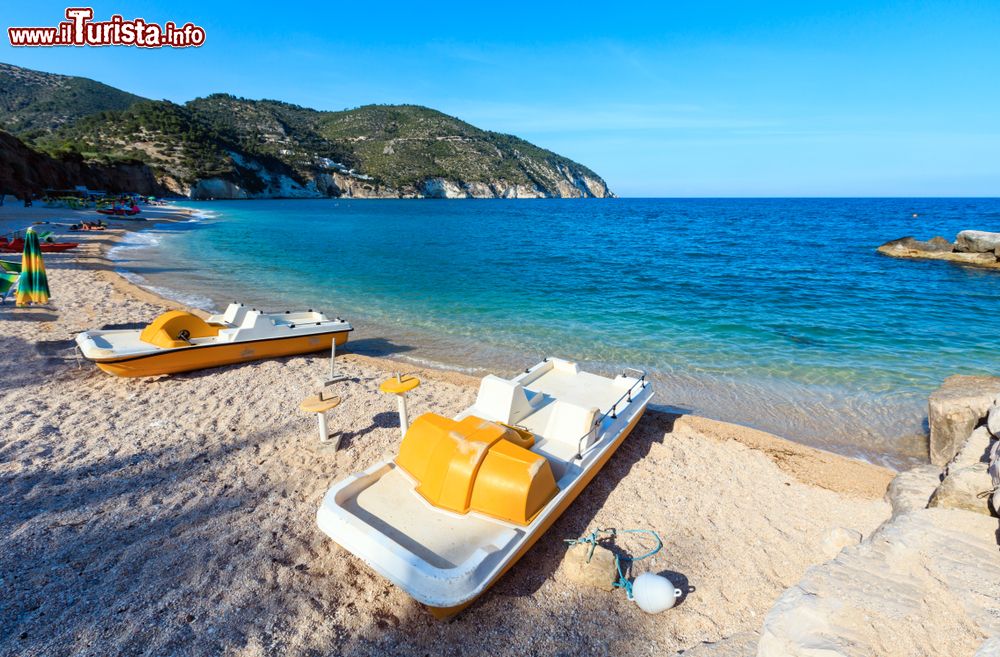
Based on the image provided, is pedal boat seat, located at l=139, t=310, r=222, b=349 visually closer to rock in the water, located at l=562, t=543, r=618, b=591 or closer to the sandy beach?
the sandy beach

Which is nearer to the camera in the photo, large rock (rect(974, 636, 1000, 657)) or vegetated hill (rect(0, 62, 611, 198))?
large rock (rect(974, 636, 1000, 657))

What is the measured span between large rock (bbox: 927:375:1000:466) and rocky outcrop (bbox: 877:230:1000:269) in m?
33.5

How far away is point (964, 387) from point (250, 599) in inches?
408

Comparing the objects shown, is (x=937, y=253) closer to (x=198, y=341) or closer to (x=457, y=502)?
(x=457, y=502)

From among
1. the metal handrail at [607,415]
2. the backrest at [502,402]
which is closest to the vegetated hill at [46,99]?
the backrest at [502,402]

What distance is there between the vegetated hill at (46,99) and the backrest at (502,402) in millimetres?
154798

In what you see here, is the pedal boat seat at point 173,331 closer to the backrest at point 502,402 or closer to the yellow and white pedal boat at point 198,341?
the yellow and white pedal boat at point 198,341

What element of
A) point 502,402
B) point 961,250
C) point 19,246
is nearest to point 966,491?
point 502,402

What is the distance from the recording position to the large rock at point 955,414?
6637 mm

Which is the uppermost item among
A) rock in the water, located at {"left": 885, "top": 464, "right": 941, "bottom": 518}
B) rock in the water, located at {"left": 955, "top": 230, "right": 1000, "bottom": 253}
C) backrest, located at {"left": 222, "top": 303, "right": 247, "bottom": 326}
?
rock in the water, located at {"left": 955, "top": 230, "right": 1000, "bottom": 253}

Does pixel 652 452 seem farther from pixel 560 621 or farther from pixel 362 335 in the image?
pixel 362 335

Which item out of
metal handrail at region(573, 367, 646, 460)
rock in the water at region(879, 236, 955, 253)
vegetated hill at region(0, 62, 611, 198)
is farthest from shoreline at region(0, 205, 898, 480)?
vegetated hill at region(0, 62, 611, 198)

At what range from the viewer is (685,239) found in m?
46.0

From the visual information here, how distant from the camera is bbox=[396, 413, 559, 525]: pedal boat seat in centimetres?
452
